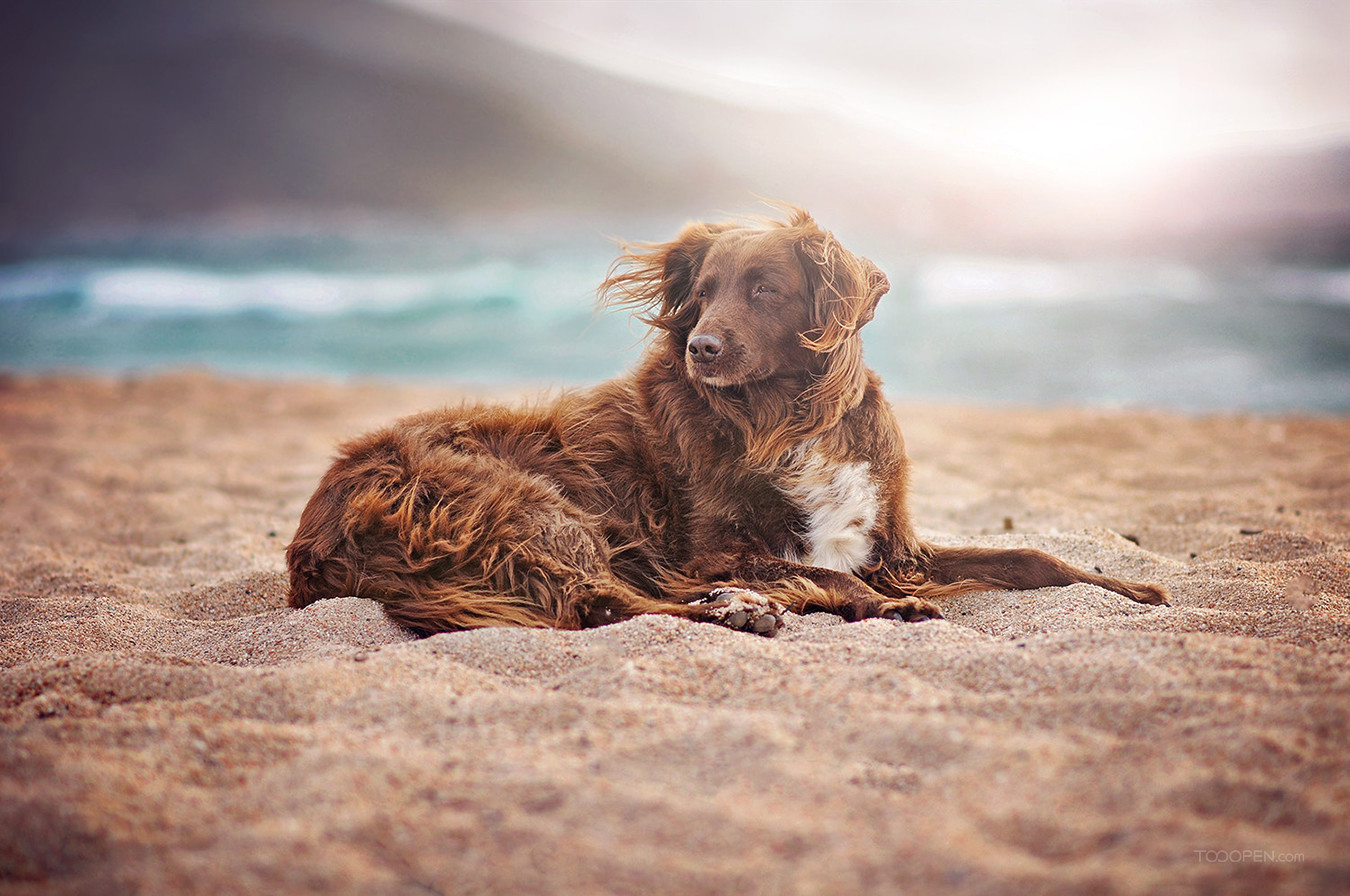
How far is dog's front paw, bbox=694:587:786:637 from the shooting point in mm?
2785

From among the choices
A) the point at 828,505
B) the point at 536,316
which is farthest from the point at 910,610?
the point at 536,316

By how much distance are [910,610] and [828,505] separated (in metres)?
0.51

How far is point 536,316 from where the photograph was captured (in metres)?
15.9

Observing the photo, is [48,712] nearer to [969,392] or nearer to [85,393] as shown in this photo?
[85,393]

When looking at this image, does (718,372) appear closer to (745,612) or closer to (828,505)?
(828,505)

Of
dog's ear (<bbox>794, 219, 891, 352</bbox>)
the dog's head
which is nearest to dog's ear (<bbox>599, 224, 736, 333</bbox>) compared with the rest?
the dog's head

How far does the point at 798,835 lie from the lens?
1649mm

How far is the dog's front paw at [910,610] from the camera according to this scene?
296 cm

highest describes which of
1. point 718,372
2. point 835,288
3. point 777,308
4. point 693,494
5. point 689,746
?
point 835,288

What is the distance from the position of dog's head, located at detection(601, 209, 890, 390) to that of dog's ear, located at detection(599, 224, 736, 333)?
58 millimetres

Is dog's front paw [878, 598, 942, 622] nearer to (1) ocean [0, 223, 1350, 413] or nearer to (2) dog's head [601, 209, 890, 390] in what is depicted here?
(2) dog's head [601, 209, 890, 390]

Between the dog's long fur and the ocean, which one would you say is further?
the ocean

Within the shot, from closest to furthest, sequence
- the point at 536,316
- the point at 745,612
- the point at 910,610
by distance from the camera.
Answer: the point at 745,612, the point at 910,610, the point at 536,316

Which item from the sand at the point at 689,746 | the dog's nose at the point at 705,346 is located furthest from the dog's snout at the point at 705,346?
the sand at the point at 689,746
